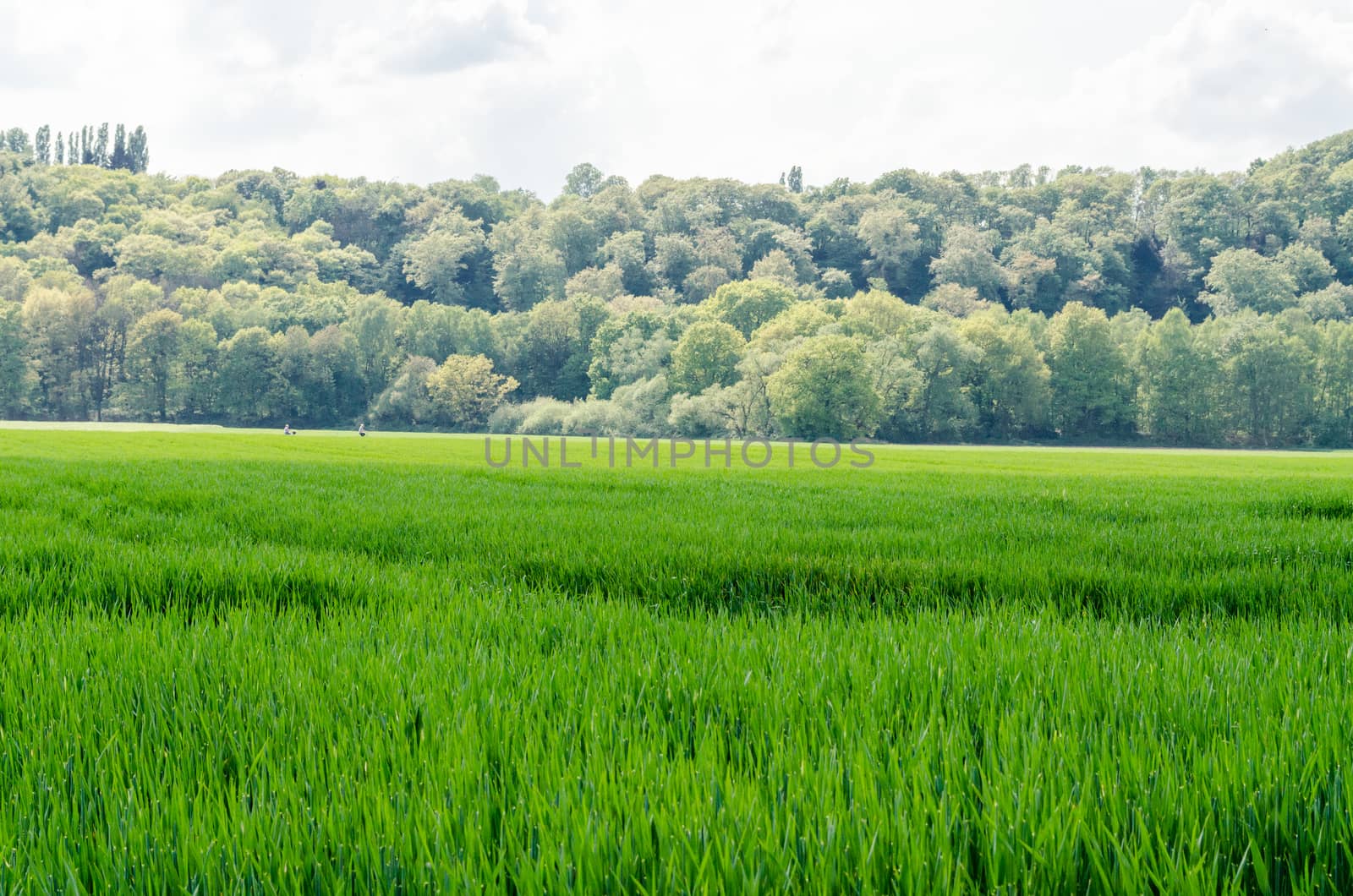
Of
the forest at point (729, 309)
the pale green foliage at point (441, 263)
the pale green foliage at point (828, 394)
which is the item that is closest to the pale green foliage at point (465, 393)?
the forest at point (729, 309)

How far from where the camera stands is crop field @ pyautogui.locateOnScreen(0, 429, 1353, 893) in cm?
171

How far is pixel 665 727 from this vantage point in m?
2.46

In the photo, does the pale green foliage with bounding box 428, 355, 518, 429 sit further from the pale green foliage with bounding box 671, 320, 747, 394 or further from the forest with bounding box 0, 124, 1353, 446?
the pale green foliage with bounding box 671, 320, 747, 394

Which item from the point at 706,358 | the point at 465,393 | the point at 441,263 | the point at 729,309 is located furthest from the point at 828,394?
the point at 441,263

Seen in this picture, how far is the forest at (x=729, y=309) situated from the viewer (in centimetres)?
9944

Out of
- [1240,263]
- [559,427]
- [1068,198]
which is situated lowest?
[559,427]

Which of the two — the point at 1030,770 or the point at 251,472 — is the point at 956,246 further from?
the point at 1030,770

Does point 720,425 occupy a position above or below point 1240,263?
below

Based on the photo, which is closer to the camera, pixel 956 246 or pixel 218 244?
pixel 956 246

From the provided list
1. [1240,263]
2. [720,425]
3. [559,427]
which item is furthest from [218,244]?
[1240,263]

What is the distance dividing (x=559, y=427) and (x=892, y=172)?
11115cm

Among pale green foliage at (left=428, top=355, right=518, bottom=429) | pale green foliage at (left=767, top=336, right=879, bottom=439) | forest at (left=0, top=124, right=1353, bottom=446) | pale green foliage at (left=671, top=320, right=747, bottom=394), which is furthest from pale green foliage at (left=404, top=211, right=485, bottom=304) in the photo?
pale green foliage at (left=767, top=336, right=879, bottom=439)

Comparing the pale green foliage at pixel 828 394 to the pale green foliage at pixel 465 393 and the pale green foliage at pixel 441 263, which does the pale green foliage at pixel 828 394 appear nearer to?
the pale green foliage at pixel 465 393

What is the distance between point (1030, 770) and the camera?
2068mm
